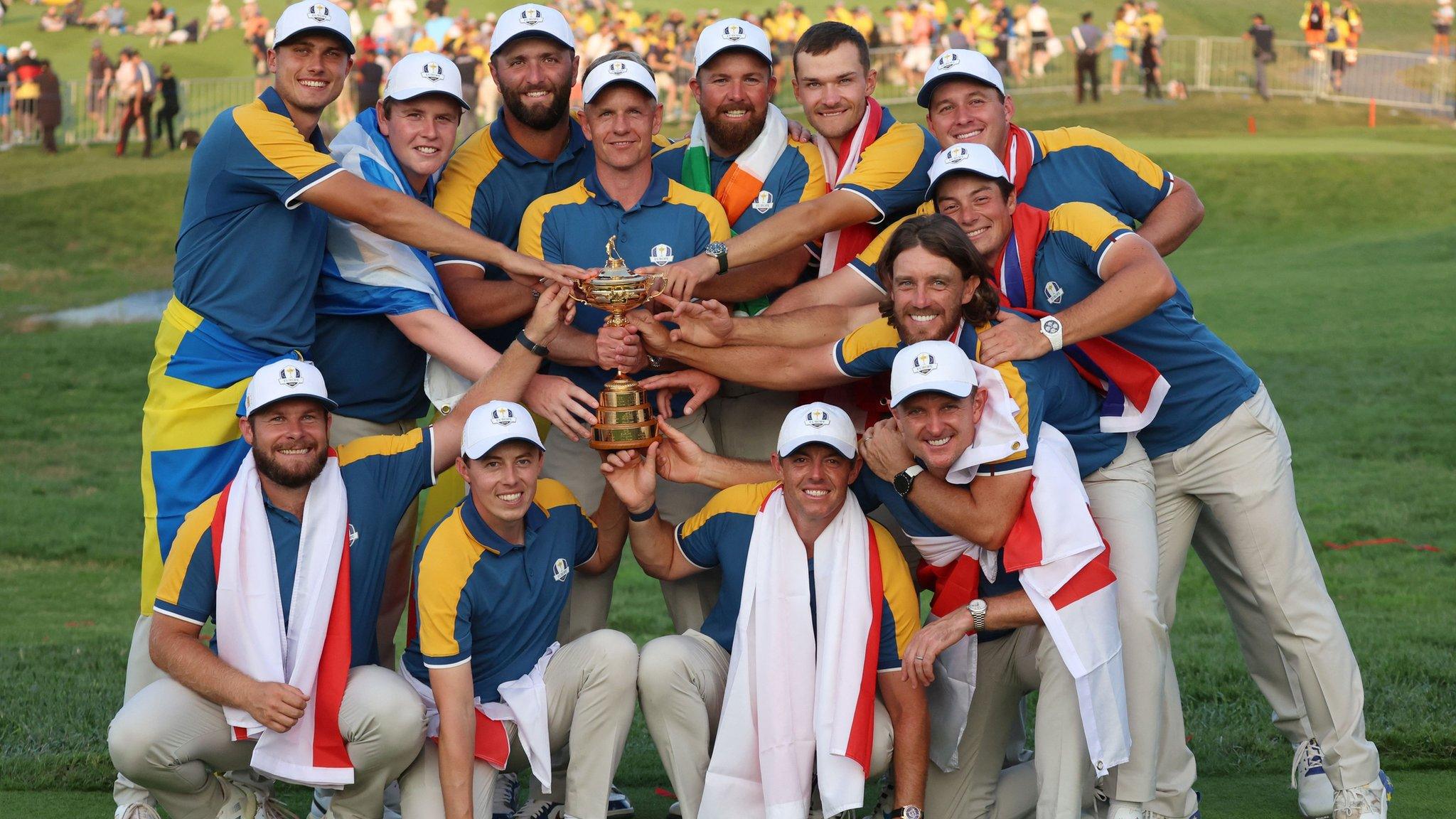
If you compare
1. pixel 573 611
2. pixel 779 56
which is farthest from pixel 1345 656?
pixel 779 56

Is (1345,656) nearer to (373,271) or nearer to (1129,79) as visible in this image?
(373,271)

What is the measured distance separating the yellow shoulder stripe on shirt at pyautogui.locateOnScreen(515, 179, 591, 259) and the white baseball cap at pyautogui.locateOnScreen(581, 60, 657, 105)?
1.23ft

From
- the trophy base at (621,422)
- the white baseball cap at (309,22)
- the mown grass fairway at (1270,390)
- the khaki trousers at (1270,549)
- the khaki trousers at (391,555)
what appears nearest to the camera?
the trophy base at (621,422)

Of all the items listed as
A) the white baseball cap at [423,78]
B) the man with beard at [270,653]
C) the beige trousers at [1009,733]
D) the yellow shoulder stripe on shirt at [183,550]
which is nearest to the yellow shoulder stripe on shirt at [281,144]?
the white baseball cap at [423,78]

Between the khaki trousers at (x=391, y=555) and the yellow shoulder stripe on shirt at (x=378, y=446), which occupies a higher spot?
the yellow shoulder stripe on shirt at (x=378, y=446)

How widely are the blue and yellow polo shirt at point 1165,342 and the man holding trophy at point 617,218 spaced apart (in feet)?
4.56

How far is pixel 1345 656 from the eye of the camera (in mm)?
6230

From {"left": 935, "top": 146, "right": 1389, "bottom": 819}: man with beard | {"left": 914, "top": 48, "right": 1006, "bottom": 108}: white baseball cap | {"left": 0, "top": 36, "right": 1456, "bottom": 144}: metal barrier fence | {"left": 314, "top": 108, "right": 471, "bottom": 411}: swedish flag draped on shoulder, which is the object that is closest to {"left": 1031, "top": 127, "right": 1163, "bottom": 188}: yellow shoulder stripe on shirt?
{"left": 914, "top": 48, "right": 1006, "bottom": 108}: white baseball cap

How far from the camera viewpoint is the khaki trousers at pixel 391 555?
655cm

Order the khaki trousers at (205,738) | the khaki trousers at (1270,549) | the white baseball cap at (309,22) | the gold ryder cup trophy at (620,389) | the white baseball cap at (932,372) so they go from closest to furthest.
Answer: the white baseball cap at (932,372) < the khaki trousers at (205,738) < the gold ryder cup trophy at (620,389) < the white baseball cap at (309,22) < the khaki trousers at (1270,549)

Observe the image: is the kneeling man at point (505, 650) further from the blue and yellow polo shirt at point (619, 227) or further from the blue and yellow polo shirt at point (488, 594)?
the blue and yellow polo shirt at point (619, 227)

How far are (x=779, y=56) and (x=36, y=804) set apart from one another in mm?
33742

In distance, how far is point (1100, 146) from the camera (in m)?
6.54

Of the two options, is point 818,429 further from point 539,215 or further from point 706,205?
point 539,215
